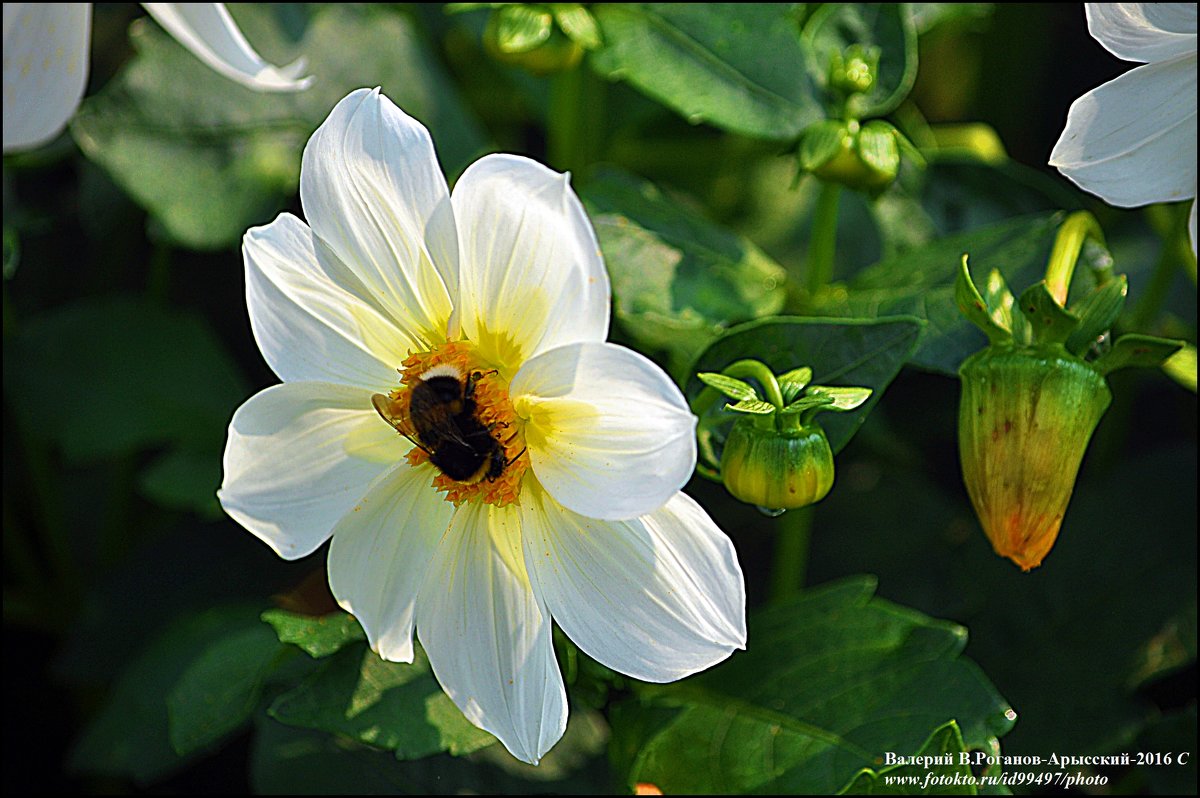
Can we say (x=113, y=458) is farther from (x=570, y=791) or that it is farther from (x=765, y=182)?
(x=765, y=182)

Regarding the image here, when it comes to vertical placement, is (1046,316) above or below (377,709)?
above

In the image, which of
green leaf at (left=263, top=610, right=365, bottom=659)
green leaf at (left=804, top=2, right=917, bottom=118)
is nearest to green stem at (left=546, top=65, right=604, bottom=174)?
green leaf at (left=804, top=2, right=917, bottom=118)

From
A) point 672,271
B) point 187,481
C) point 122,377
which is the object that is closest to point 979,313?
point 672,271

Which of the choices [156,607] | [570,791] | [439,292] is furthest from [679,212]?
[156,607]

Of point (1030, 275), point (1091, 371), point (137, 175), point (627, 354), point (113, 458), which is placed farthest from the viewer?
point (113, 458)

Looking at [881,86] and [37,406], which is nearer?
[881,86]

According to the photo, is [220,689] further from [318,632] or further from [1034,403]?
[1034,403]
